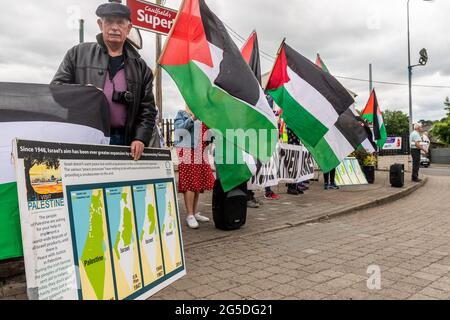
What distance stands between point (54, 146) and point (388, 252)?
357 cm

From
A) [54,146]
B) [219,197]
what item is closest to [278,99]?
[219,197]

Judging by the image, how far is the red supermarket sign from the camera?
210 inches

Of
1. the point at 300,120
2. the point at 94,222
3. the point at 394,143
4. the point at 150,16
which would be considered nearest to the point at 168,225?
the point at 94,222

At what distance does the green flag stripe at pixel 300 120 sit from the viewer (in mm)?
5531

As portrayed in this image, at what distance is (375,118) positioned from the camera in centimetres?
1098

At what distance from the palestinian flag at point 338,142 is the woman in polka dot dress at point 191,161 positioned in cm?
161

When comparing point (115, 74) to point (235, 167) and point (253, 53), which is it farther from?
point (253, 53)

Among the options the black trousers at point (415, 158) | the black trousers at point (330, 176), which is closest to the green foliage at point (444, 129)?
the black trousers at point (415, 158)

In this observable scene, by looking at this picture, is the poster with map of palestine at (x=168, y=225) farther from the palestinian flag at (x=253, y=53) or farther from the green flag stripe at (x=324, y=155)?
the palestinian flag at (x=253, y=53)

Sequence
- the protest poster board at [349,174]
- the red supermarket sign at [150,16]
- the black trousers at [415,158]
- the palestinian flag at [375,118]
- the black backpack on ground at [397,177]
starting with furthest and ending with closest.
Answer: the black trousers at [415,158] < the palestinian flag at [375,118] < the black backpack on ground at [397,177] < the protest poster board at [349,174] < the red supermarket sign at [150,16]

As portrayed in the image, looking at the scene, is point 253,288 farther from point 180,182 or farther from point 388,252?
point 180,182

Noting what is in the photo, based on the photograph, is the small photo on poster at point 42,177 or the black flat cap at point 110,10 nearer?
the small photo on poster at point 42,177
